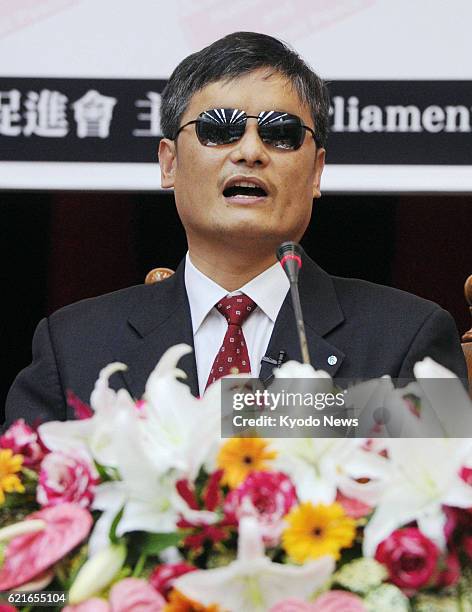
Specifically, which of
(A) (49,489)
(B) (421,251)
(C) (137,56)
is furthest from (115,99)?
(A) (49,489)

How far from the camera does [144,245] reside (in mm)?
2848

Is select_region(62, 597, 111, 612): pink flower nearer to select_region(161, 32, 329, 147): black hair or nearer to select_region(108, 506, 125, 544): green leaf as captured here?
select_region(108, 506, 125, 544): green leaf

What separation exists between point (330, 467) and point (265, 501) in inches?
2.1

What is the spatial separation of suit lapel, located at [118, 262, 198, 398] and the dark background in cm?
91

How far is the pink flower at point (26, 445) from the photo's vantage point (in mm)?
967

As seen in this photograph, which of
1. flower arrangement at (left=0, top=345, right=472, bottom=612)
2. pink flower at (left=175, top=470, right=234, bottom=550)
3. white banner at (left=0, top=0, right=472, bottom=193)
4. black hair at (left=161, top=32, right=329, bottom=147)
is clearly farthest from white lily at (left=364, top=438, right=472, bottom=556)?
white banner at (left=0, top=0, right=472, bottom=193)

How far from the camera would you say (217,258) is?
1.87 m

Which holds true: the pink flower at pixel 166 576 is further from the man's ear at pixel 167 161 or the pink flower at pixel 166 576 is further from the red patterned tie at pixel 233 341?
the man's ear at pixel 167 161

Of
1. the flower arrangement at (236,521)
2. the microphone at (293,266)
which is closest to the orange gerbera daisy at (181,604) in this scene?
the flower arrangement at (236,521)

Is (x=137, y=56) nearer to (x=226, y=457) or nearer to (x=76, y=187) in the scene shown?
(x=76, y=187)

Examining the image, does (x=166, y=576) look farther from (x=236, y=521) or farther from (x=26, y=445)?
(x=26, y=445)

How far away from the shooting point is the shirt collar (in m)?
1.83

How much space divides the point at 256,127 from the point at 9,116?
3.36ft

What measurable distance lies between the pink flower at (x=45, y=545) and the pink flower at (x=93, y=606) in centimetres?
4
